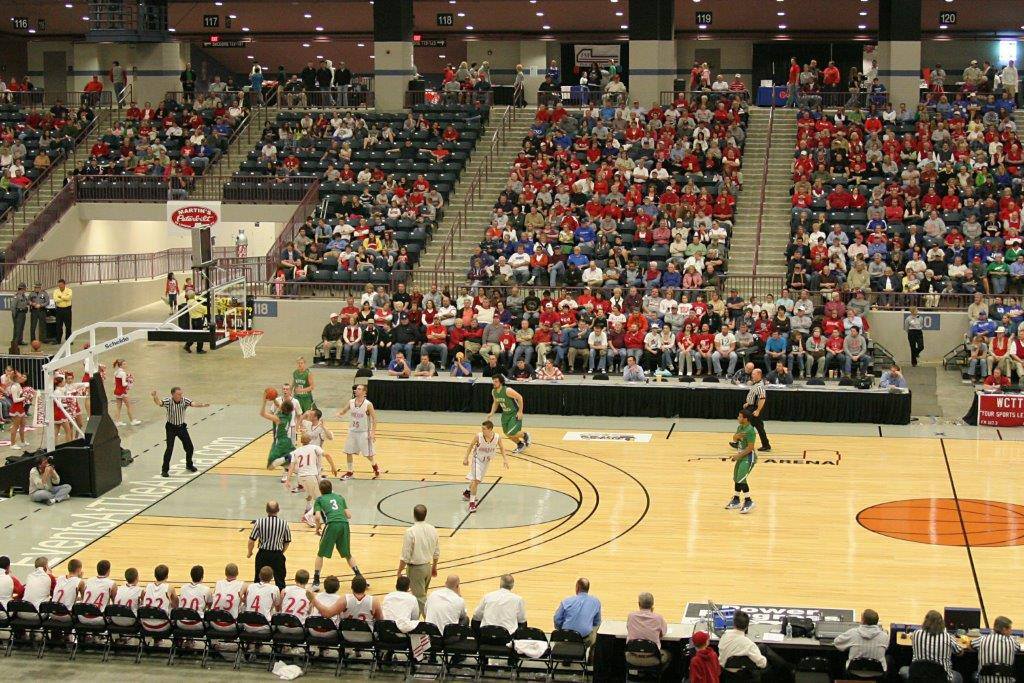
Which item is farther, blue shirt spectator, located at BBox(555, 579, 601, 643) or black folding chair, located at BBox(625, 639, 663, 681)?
blue shirt spectator, located at BBox(555, 579, 601, 643)

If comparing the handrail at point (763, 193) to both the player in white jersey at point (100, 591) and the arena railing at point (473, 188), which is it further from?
the player in white jersey at point (100, 591)

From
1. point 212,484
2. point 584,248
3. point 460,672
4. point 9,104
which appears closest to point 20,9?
point 9,104

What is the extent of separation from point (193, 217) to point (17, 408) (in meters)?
9.69

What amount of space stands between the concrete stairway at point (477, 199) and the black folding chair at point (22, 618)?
20.0 m

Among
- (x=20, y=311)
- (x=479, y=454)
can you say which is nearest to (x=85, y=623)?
(x=479, y=454)

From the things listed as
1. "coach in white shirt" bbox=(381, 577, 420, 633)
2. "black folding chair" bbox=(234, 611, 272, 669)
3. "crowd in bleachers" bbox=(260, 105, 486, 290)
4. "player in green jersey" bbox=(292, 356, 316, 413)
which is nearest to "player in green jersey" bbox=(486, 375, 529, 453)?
"player in green jersey" bbox=(292, 356, 316, 413)

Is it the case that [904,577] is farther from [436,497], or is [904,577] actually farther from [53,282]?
[53,282]

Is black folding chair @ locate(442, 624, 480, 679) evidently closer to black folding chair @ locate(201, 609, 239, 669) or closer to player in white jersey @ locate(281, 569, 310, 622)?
player in white jersey @ locate(281, 569, 310, 622)

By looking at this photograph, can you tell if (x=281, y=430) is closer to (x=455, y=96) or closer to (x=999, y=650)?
(x=999, y=650)

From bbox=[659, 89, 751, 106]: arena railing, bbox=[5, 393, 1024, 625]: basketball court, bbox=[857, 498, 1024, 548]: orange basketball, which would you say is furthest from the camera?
bbox=[659, 89, 751, 106]: arena railing

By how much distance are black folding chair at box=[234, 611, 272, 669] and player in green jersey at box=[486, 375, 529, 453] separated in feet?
29.2

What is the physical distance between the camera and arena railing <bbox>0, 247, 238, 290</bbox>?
121ft

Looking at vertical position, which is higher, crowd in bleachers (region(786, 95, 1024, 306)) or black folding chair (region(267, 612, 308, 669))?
crowd in bleachers (region(786, 95, 1024, 306))

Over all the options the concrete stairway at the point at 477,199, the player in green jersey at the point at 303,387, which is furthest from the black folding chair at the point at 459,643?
the concrete stairway at the point at 477,199
